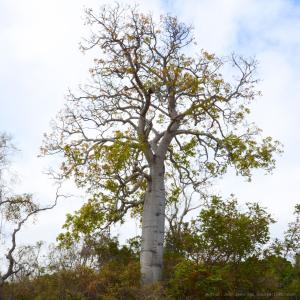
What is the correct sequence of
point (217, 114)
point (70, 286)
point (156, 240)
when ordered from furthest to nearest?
point (217, 114) → point (156, 240) → point (70, 286)

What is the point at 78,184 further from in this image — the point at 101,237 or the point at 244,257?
the point at 244,257

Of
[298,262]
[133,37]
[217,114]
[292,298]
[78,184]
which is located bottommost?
[292,298]

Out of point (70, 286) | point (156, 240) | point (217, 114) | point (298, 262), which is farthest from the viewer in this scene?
point (298, 262)

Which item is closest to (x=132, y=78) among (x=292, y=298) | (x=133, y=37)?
(x=133, y=37)

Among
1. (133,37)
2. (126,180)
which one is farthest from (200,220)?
(133,37)

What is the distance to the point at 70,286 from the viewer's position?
11.6m

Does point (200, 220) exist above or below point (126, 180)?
below

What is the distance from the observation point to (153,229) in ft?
42.0

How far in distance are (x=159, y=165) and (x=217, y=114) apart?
1.92 metres

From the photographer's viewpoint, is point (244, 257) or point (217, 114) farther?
point (217, 114)

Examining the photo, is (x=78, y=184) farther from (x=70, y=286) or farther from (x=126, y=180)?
(x=70, y=286)

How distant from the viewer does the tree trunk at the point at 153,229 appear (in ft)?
41.0

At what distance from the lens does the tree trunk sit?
41.0ft

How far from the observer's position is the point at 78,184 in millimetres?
13281
